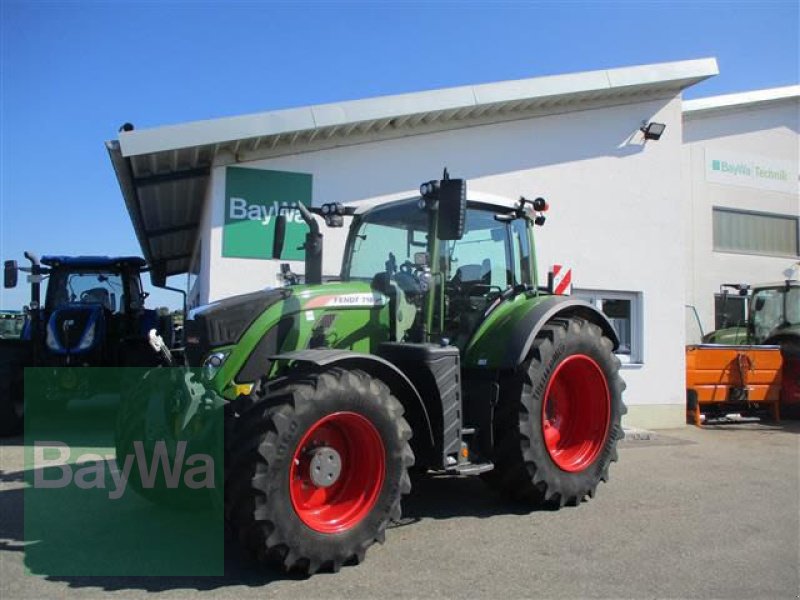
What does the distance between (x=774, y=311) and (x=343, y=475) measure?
36.9 feet

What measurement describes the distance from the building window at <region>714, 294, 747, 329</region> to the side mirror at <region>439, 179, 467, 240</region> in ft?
39.2

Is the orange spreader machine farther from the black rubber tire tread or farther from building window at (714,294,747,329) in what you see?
the black rubber tire tread

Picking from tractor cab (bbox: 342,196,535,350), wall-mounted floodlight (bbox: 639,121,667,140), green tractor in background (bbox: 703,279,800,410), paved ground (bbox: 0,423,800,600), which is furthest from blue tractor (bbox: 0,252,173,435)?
green tractor in background (bbox: 703,279,800,410)

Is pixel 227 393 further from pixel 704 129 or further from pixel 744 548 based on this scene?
pixel 704 129

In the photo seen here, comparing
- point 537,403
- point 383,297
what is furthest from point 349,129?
point 537,403

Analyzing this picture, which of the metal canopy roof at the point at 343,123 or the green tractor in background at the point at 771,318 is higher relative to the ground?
the metal canopy roof at the point at 343,123

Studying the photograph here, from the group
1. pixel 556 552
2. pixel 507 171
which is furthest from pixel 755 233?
pixel 556 552

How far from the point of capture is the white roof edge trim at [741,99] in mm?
14289

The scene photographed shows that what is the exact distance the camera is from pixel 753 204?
1515cm

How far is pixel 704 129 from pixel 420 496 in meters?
12.2

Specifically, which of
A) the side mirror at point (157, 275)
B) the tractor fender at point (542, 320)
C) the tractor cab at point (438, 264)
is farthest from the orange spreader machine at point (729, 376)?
the side mirror at point (157, 275)

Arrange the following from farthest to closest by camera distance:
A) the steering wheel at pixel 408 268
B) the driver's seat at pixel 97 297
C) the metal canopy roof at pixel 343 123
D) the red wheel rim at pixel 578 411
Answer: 1. the driver's seat at pixel 97 297
2. the metal canopy roof at pixel 343 123
3. the red wheel rim at pixel 578 411
4. the steering wheel at pixel 408 268

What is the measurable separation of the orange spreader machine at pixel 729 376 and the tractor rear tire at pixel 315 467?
27.0 ft

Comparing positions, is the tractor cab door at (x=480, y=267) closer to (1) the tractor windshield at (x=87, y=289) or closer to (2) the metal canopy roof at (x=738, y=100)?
(1) the tractor windshield at (x=87, y=289)
